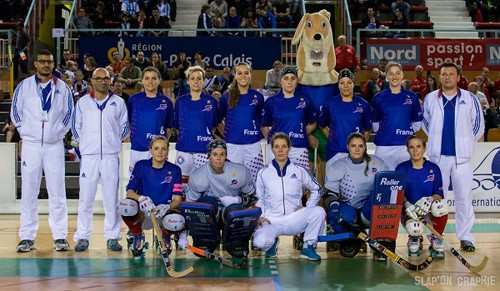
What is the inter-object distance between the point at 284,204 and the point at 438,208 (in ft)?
4.95

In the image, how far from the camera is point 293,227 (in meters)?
8.05

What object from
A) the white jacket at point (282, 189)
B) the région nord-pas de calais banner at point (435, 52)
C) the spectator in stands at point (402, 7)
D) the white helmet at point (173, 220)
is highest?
the spectator in stands at point (402, 7)

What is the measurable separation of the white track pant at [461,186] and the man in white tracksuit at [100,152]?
133 inches

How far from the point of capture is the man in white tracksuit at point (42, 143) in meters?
8.56

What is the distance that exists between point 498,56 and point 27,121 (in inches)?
440

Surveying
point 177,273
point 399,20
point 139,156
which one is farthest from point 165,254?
point 399,20

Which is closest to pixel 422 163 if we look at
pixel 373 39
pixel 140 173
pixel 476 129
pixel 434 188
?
pixel 434 188

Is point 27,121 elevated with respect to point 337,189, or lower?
elevated

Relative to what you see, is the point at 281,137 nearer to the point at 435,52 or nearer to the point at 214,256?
the point at 214,256

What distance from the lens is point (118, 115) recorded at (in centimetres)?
868

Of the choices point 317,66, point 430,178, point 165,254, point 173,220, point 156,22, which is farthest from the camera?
point 156,22

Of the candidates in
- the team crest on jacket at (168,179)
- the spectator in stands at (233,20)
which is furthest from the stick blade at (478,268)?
the spectator in stands at (233,20)

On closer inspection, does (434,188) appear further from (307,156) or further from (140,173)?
(140,173)

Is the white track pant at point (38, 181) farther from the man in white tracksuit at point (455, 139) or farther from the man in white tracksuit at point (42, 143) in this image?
the man in white tracksuit at point (455, 139)
